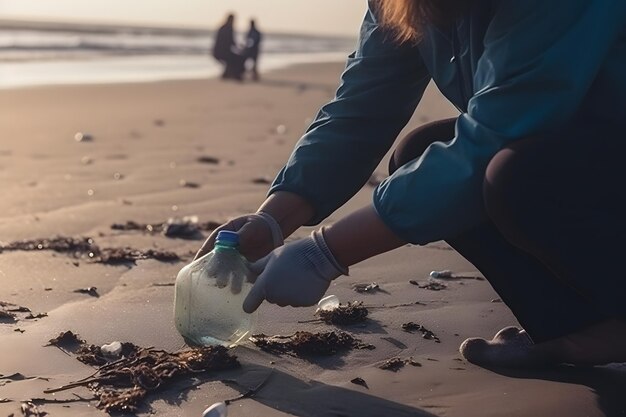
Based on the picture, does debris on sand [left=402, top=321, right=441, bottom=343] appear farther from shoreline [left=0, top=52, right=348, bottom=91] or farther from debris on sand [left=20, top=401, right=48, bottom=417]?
shoreline [left=0, top=52, right=348, bottom=91]

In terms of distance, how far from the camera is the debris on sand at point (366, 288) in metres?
3.33

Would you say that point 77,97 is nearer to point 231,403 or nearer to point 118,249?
point 118,249

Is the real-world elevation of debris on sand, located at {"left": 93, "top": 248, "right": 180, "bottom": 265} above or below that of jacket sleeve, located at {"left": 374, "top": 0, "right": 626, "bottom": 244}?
below

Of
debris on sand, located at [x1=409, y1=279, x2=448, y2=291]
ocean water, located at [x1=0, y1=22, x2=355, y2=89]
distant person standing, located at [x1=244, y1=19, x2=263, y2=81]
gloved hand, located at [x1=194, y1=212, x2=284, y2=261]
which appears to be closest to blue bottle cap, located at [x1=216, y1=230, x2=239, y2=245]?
gloved hand, located at [x1=194, y1=212, x2=284, y2=261]

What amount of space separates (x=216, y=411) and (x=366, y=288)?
3.97 feet

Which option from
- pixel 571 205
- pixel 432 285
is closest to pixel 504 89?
pixel 571 205

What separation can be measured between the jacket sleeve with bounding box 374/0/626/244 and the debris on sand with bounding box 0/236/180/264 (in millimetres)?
1726

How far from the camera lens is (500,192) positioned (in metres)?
2.20

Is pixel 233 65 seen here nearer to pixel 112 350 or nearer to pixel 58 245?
pixel 58 245

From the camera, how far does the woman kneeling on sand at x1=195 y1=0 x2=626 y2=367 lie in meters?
2.16

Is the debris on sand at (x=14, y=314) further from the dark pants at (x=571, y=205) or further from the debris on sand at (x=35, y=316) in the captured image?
the dark pants at (x=571, y=205)

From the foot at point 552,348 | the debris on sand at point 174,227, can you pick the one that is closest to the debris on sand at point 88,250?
the debris on sand at point 174,227

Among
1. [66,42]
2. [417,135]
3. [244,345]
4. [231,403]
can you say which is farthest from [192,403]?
[66,42]

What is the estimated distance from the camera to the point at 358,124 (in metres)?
2.74
